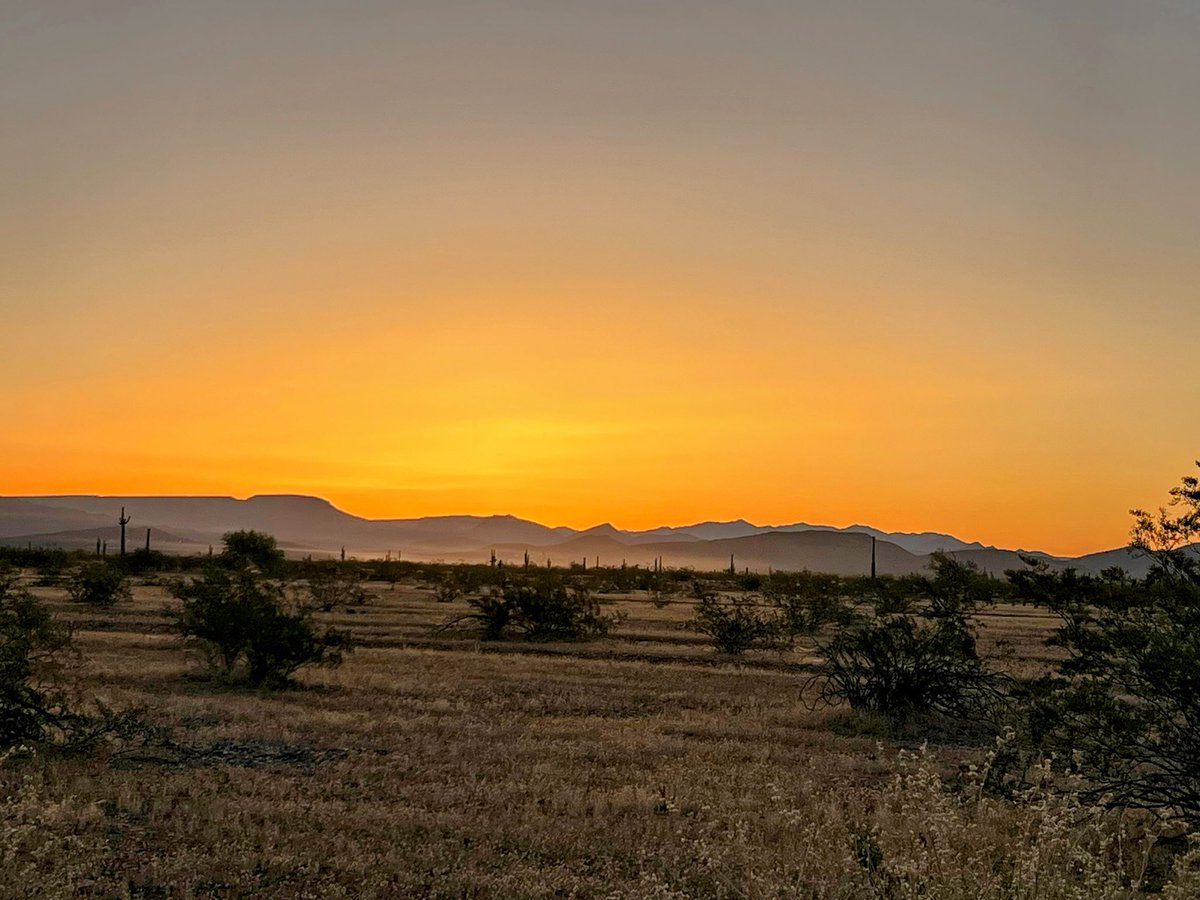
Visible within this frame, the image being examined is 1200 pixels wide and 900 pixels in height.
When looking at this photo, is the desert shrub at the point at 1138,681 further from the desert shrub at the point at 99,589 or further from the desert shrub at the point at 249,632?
the desert shrub at the point at 99,589

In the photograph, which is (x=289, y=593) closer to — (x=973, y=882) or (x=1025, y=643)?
(x=1025, y=643)

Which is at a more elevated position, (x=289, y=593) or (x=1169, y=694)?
(x=1169, y=694)

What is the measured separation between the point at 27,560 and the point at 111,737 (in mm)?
62467

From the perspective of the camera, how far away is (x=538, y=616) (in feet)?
101

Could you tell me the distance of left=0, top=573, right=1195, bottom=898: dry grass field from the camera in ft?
23.4

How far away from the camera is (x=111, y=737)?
41.2ft

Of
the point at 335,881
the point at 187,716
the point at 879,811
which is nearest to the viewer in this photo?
the point at 335,881

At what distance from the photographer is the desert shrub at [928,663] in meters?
16.9

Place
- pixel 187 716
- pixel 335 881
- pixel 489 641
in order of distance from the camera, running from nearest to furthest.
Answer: pixel 335 881 < pixel 187 716 < pixel 489 641

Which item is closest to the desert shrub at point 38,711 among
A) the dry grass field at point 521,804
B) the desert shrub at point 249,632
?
the dry grass field at point 521,804

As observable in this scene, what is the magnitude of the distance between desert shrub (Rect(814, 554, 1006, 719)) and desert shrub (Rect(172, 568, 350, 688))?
10232 millimetres

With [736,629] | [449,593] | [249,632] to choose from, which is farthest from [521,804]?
[449,593]

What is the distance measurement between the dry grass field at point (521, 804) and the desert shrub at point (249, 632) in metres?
0.61

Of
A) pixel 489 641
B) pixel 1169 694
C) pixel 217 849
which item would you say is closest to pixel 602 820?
pixel 217 849
